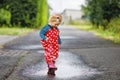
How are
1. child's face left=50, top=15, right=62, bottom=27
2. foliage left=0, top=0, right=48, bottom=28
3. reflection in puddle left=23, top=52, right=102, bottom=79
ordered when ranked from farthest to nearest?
foliage left=0, top=0, right=48, bottom=28 → child's face left=50, top=15, right=62, bottom=27 → reflection in puddle left=23, top=52, right=102, bottom=79

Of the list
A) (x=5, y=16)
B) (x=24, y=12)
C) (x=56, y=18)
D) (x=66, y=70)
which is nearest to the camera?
(x=56, y=18)

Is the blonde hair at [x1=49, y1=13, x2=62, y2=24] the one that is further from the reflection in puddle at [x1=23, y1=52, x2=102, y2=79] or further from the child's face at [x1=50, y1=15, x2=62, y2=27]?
the reflection in puddle at [x1=23, y1=52, x2=102, y2=79]

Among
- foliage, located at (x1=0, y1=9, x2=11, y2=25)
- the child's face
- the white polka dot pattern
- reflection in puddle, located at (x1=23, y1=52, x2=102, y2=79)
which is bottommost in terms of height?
foliage, located at (x1=0, y1=9, x2=11, y2=25)

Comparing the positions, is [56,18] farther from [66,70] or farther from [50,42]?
[66,70]

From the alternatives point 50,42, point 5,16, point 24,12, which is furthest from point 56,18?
point 24,12

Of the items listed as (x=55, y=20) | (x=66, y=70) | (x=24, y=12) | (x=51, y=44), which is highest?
(x=55, y=20)

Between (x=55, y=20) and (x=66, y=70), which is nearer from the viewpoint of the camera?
(x=55, y=20)

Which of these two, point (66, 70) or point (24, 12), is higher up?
point (66, 70)

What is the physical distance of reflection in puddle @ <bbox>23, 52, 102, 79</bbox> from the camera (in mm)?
7371

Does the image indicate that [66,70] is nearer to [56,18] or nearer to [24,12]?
[56,18]

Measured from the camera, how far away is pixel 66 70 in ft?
26.5

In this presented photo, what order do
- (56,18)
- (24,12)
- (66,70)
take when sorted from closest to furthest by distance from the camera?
1. (56,18)
2. (66,70)
3. (24,12)

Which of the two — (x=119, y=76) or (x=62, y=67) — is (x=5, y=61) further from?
(x=119, y=76)

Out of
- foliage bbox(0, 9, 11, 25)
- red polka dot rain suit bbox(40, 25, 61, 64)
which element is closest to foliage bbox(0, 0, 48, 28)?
foliage bbox(0, 9, 11, 25)
